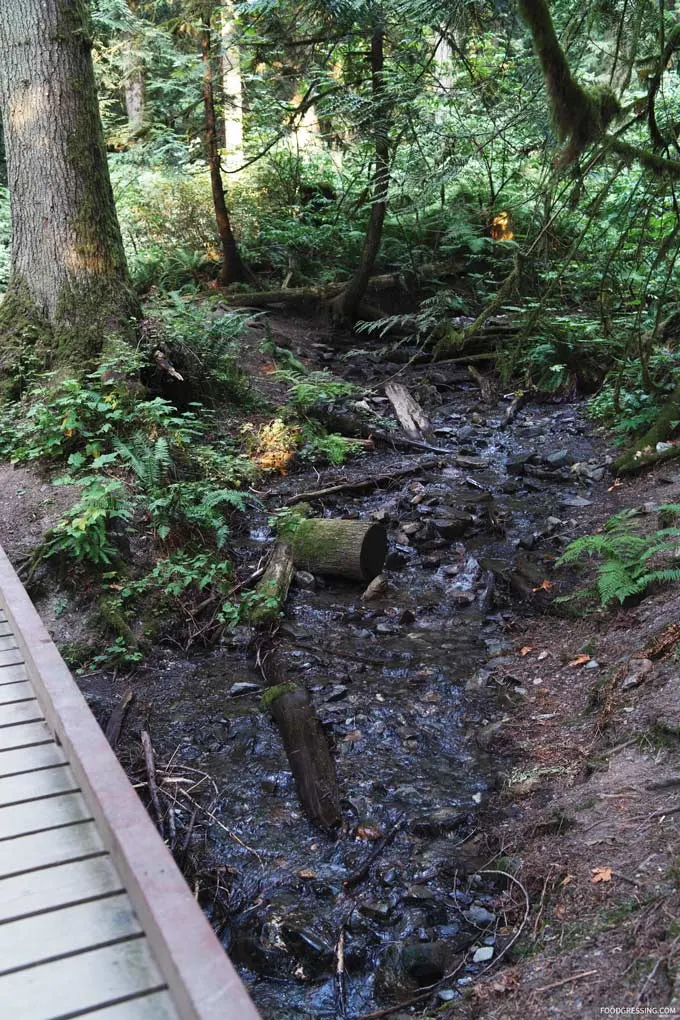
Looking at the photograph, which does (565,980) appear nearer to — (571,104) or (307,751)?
(307,751)

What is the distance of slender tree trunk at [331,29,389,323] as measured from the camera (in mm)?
11461

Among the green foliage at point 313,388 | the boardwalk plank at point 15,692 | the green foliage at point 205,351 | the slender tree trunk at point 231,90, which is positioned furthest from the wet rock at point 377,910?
the slender tree trunk at point 231,90

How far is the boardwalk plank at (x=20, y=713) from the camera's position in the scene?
3686mm

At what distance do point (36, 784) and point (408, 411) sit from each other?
9002 millimetres

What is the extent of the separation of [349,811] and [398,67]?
445 inches

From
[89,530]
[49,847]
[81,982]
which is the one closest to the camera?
[81,982]

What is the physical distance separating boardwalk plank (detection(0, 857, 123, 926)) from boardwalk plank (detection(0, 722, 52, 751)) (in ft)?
2.85

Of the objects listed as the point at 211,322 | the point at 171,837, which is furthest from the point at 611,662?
the point at 211,322

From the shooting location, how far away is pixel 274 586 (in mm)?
6832

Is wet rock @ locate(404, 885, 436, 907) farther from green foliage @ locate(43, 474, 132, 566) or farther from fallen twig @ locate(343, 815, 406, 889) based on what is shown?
green foliage @ locate(43, 474, 132, 566)

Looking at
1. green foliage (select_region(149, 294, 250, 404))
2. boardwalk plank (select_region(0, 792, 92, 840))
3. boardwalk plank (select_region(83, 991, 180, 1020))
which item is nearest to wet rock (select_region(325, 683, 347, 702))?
boardwalk plank (select_region(0, 792, 92, 840))

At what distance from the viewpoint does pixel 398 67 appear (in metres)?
11.9

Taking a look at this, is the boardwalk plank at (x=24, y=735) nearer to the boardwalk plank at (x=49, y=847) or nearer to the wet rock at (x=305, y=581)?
the boardwalk plank at (x=49, y=847)

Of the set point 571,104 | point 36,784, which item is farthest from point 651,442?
point 36,784
